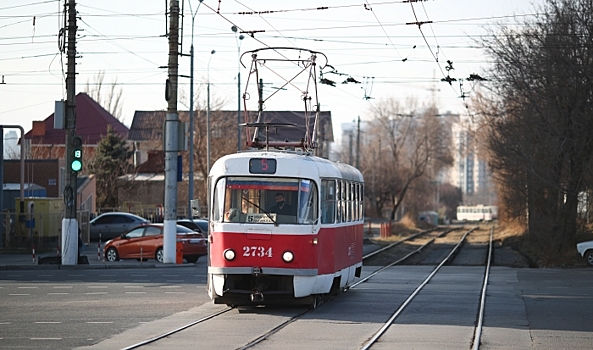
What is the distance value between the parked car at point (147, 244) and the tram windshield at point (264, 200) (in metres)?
15.9

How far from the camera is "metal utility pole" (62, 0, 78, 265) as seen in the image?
29312 millimetres

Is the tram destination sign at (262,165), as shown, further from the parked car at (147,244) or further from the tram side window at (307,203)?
the parked car at (147,244)

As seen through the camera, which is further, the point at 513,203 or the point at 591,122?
the point at 513,203

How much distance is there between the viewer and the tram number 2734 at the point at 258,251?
652 inches

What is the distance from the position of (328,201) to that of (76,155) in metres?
13.4

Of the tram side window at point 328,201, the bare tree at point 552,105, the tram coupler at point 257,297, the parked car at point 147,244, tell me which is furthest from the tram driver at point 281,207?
the bare tree at point 552,105

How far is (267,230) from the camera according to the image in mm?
16641

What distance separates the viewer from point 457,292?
21812 millimetres

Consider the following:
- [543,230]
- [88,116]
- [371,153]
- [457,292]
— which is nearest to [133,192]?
[88,116]

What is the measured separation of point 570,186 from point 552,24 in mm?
6135

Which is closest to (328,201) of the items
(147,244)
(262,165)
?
(262,165)

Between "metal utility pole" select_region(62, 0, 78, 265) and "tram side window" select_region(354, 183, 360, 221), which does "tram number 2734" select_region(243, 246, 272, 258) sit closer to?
"tram side window" select_region(354, 183, 360, 221)

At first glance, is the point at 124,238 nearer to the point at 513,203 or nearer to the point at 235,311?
the point at 235,311

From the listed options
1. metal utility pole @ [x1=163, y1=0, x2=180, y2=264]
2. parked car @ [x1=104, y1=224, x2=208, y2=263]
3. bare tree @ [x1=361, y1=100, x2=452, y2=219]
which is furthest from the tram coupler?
bare tree @ [x1=361, y1=100, x2=452, y2=219]
